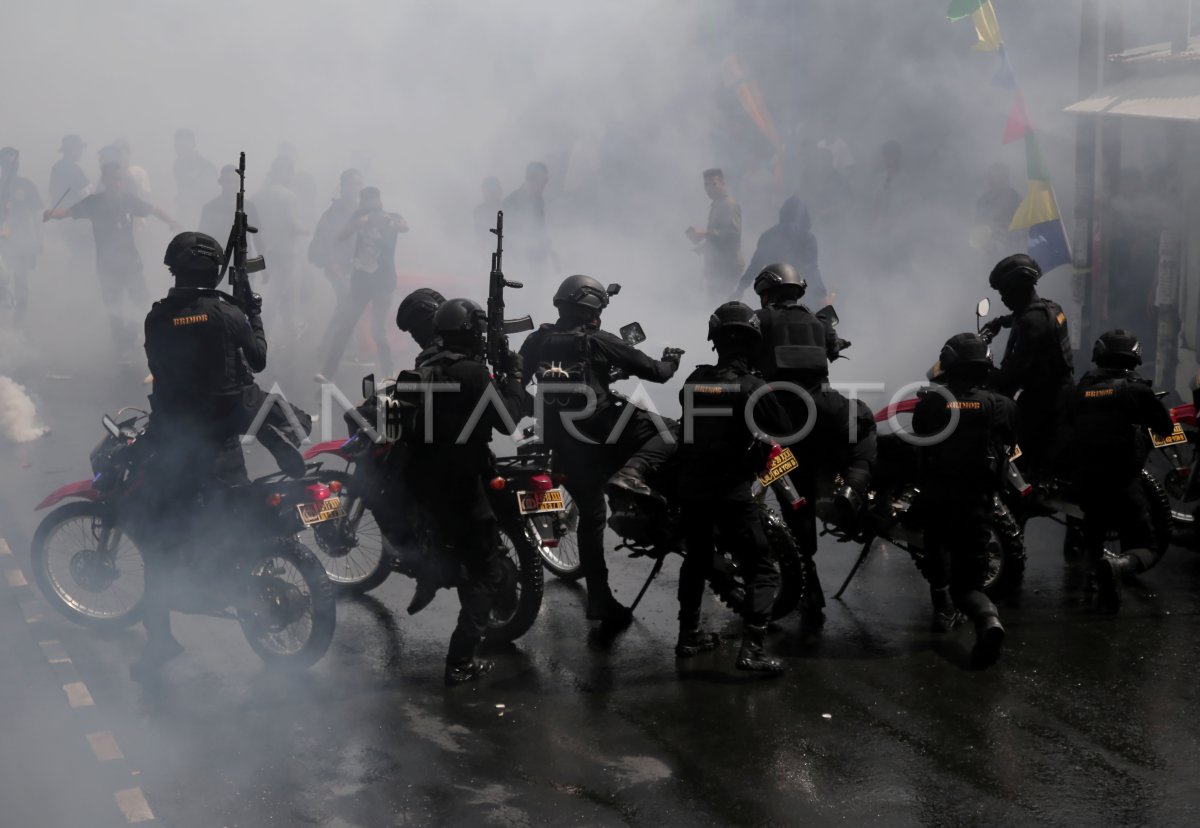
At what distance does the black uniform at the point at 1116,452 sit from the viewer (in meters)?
7.27

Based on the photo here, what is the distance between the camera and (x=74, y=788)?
5246mm

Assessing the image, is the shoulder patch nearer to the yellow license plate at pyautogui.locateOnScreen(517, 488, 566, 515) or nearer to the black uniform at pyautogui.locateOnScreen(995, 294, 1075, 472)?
the yellow license plate at pyautogui.locateOnScreen(517, 488, 566, 515)

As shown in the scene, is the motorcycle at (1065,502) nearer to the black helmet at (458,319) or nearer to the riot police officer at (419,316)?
the black helmet at (458,319)

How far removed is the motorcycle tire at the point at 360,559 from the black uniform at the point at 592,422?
1.11m

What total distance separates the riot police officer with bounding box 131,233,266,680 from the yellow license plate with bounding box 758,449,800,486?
244 cm

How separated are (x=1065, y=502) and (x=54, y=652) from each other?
5230 mm

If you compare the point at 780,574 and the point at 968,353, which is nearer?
the point at 968,353

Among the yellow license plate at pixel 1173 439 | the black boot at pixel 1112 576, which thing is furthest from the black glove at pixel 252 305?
the yellow license plate at pixel 1173 439

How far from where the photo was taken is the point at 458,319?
6410 millimetres

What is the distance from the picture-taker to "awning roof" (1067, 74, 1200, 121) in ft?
37.2

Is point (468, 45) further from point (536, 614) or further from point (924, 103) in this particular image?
point (536, 614)

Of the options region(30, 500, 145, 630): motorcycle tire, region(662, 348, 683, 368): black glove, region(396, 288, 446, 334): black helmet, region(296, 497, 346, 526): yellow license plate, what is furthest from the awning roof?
region(30, 500, 145, 630): motorcycle tire

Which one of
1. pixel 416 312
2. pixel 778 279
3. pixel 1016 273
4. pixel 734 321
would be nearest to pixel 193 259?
pixel 416 312

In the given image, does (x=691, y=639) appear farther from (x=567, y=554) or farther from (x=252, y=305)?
(x=252, y=305)
